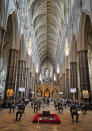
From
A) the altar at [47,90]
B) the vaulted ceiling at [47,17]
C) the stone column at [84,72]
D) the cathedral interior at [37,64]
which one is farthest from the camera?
the altar at [47,90]

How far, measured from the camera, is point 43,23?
32094mm

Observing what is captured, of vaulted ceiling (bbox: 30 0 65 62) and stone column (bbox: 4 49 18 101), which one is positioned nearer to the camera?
stone column (bbox: 4 49 18 101)

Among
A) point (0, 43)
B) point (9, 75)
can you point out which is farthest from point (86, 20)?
point (9, 75)

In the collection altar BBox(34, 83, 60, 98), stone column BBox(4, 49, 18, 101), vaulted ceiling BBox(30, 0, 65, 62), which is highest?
vaulted ceiling BBox(30, 0, 65, 62)

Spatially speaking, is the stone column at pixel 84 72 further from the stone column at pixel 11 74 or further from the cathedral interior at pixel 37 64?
the stone column at pixel 11 74

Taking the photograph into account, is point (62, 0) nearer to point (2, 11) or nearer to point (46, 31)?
point (46, 31)

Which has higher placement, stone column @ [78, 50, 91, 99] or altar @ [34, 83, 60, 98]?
stone column @ [78, 50, 91, 99]

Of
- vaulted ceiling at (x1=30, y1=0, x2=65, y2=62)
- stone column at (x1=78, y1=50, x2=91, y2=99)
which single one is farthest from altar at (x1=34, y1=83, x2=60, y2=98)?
stone column at (x1=78, y1=50, x2=91, y2=99)

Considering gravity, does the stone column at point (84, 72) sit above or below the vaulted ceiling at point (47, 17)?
below

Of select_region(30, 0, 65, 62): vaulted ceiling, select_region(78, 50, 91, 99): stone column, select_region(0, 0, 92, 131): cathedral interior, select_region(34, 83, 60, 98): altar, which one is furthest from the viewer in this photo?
select_region(34, 83, 60, 98): altar

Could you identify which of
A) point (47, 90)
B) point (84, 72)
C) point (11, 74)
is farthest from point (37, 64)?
point (47, 90)

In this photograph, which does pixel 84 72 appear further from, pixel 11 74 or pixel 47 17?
pixel 47 17

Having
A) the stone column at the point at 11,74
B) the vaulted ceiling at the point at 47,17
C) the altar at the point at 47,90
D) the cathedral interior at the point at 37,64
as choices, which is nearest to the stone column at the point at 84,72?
the cathedral interior at the point at 37,64

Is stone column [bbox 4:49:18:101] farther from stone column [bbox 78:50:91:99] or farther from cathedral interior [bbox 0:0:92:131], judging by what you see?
stone column [bbox 78:50:91:99]
